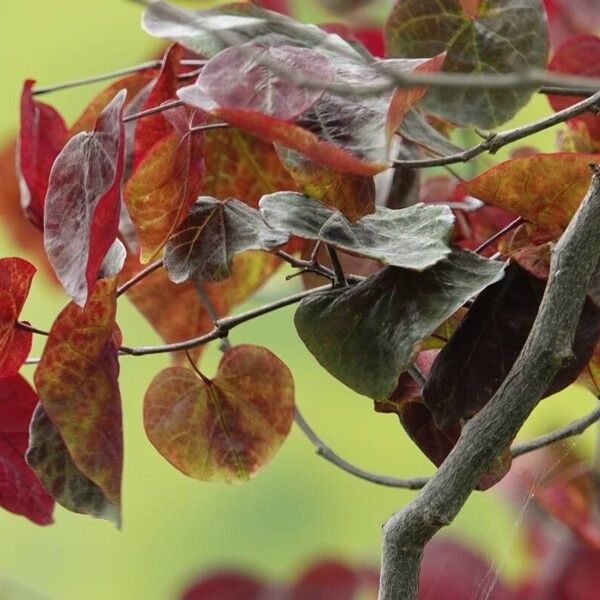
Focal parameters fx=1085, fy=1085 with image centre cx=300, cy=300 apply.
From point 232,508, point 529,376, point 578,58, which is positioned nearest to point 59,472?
point 529,376

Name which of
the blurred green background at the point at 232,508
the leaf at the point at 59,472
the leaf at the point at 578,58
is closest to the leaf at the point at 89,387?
the leaf at the point at 59,472

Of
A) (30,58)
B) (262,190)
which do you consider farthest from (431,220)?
(30,58)

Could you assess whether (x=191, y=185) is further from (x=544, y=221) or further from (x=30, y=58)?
(x=30, y=58)

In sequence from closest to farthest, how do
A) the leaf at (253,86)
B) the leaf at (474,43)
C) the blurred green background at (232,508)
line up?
1. the leaf at (253,86)
2. the leaf at (474,43)
3. the blurred green background at (232,508)

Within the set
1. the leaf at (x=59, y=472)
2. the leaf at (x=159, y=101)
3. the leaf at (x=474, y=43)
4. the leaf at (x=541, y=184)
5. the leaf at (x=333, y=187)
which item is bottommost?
the leaf at (x=59, y=472)

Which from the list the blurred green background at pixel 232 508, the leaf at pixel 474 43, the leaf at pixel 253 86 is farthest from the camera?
the blurred green background at pixel 232 508

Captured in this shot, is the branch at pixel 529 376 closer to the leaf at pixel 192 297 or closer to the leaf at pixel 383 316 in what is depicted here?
the leaf at pixel 383 316
